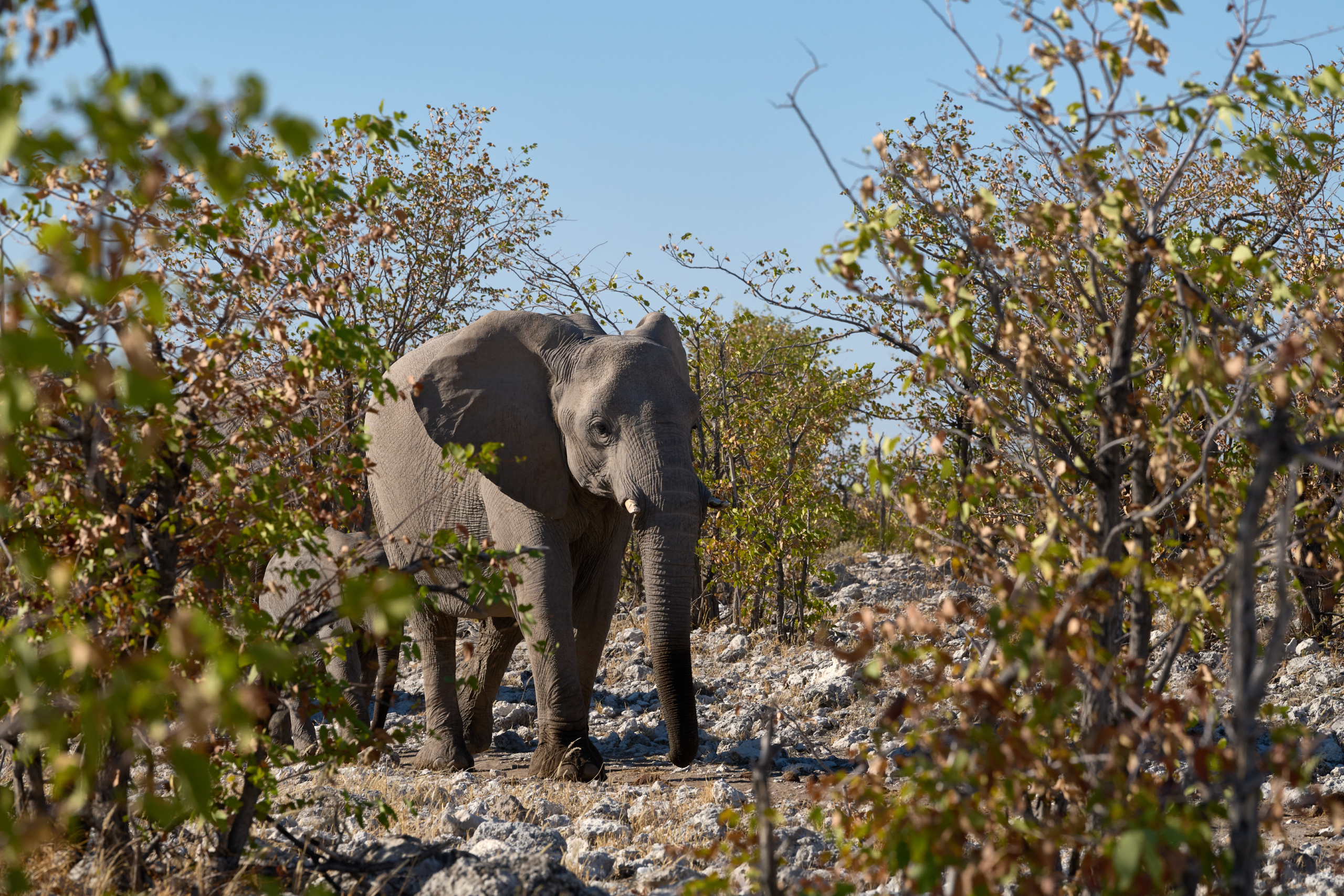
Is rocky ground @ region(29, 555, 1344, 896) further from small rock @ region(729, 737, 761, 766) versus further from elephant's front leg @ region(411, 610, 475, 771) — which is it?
elephant's front leg @ region(411, 610, 475, 771)

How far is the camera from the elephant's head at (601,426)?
7.31m

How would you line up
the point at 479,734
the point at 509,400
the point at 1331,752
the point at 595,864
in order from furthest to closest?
1. the point at 479,734
2. the point at 509,400
3. the point at 1331,752
4. the point at 595,864

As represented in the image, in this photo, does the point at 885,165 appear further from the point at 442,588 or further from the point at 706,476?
the point at 706,476

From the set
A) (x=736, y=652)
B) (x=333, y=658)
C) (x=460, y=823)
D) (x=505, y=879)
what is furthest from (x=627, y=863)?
(x=736, y=652)

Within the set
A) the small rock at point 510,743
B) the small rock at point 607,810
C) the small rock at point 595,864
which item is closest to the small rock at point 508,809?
the small rock at point 607,810

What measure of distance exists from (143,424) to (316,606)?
2.80ft

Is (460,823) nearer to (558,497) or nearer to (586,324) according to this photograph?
(558,497)

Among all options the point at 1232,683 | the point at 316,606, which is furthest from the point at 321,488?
the point at 1232,683

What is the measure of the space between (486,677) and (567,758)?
4.97 ft

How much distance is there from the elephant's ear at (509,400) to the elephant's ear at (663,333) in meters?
0.45

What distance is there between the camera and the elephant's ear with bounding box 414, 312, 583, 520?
25.7 feet

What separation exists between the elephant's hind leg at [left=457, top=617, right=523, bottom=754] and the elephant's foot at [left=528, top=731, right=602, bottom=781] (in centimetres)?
116

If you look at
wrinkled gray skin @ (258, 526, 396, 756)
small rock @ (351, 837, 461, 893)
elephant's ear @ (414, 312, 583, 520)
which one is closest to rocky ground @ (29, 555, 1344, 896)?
small rock @ (351, 837, 461, 893)

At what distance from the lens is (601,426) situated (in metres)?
7.59
